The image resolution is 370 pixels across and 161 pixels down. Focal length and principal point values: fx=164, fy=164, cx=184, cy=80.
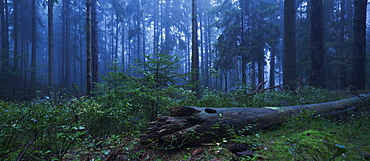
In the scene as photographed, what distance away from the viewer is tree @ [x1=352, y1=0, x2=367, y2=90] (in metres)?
8.12

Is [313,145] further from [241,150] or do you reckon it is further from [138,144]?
[138,144]

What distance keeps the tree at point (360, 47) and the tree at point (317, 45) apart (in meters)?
1.49

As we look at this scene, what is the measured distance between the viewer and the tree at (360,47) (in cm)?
812

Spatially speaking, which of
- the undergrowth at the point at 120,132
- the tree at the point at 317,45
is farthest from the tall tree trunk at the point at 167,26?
the undergrowth at the point at 120,132

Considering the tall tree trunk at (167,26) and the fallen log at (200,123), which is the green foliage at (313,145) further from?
the tall tree trunk at (167,26)

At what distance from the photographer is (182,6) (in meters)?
30.0

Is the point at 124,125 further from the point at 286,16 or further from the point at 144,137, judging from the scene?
the point at 286,16

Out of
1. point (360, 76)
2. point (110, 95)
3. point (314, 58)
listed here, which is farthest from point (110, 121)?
point (360, 76)

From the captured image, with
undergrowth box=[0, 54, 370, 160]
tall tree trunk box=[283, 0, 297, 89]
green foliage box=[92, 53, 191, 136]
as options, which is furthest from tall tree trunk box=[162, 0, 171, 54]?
green foliage box=[92, 53, 191, 136]

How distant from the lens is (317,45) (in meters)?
8.65

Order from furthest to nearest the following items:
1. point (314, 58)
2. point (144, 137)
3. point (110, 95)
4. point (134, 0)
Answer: point (134, 0) < point (314, 58) < point (110, 95) < point (144, 137)

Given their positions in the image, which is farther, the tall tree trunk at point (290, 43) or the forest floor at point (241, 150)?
the tall tree trunk at point (290, 43)

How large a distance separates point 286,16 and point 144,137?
29.0 ft

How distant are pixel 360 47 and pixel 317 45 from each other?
1.89m
